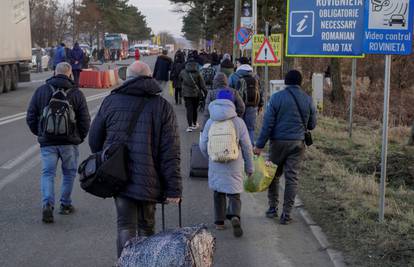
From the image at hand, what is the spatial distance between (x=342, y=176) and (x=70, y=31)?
230 feet

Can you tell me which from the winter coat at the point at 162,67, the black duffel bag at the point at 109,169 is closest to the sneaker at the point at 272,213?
the black duffel bag at the point at 109,169

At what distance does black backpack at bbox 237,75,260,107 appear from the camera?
11289 mm

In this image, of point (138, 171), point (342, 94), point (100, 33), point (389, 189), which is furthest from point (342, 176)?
point (100, 33)

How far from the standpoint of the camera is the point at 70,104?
22.7ft

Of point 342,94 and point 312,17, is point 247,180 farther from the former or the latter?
point 342,94

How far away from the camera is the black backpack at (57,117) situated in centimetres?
677

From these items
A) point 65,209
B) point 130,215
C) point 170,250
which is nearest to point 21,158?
point 65,209

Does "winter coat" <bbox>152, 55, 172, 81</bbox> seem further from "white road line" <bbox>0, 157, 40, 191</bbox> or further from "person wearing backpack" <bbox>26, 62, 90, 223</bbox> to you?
"person wearing backpack" <bbox>26, 62, 90, 223</bbox>

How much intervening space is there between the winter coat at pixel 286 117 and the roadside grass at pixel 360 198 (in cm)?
113

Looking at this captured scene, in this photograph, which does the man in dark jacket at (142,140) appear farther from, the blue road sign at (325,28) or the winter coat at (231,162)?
the blue road sign at (325,28)

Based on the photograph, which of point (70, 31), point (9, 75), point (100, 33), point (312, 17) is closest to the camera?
point (312, 17)

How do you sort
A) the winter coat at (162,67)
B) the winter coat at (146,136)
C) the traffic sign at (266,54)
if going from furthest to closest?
the winter coat at (162,67) → the traffic sign at (266,54) → the winter coat at (146,136)

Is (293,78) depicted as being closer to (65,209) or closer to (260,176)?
(260,176)

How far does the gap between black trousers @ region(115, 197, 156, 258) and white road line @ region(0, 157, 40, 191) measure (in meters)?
4.59
